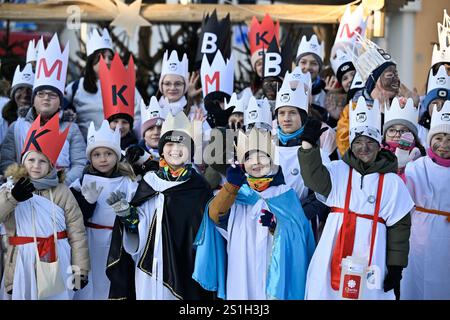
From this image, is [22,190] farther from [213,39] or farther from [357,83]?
[213,39]

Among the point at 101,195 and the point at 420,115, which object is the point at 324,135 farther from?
the point at 101,195

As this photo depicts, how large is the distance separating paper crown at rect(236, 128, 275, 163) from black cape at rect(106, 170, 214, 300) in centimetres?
44

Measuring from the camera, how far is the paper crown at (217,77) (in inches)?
348

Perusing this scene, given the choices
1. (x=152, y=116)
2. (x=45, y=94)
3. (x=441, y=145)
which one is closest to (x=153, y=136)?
(x=152, y=116)

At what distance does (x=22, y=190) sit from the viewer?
6.83 m

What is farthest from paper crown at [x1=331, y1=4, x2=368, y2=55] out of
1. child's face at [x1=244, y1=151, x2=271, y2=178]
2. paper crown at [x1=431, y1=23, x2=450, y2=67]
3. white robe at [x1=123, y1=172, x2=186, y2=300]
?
white robe at [x1=123, y1=172, x2=186, y2=300]

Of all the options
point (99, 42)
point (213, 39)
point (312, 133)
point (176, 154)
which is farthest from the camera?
point (213, 39)

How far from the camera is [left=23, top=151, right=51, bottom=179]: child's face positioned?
7074 mm

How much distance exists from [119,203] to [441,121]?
2.30 m

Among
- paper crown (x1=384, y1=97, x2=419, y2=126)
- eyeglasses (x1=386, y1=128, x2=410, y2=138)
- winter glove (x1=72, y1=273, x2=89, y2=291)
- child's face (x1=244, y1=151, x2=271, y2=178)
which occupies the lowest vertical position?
winter glove (x1=72, y1=273, x2=89, y2=291)

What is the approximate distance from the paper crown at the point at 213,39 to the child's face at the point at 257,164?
2754 mm

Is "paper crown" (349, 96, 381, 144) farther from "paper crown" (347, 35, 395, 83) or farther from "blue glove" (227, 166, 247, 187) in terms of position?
"paper crown" (347, 35, 395, 83)

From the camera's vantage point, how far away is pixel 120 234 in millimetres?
7113
